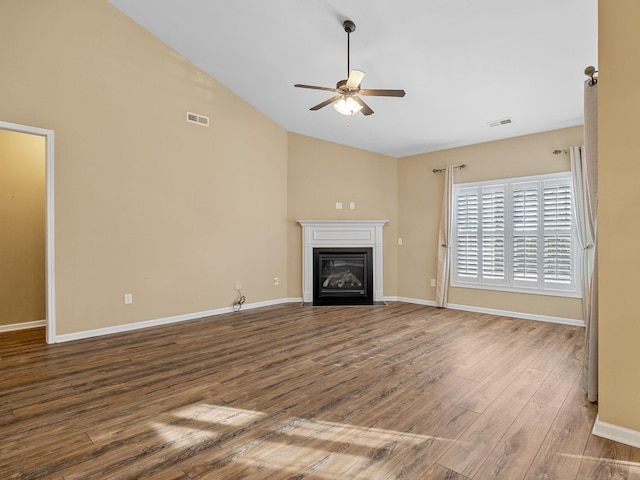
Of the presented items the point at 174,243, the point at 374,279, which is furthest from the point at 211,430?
the point at 374,279

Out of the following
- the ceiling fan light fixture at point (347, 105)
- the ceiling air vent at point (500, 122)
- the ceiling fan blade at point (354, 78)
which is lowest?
the ceiling fan light fixture at point (347, 105)

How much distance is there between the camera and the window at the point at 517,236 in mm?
4773

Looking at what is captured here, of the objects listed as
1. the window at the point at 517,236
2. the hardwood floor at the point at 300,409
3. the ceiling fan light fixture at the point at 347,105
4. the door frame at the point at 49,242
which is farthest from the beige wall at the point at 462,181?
the door frame at the point at 49,242

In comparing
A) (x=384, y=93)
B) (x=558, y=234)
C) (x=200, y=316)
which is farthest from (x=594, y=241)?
(x=200, y=316)

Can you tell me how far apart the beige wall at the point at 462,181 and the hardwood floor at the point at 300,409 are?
1.26m

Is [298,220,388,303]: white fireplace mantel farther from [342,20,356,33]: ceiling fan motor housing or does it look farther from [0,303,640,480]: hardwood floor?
[342,20,356,33]: ceiling fan motor housing

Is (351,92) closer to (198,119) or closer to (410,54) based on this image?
(410,54)

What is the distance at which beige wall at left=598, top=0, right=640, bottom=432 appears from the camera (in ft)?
6.24

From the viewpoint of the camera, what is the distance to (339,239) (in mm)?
6137

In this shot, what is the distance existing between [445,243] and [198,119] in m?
4.62

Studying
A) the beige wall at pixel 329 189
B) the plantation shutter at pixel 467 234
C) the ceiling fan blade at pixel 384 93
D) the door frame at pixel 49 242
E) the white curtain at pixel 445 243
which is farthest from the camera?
the beige wall at pixel 329 189

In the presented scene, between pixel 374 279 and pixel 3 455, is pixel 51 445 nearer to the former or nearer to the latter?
pixel 3 455

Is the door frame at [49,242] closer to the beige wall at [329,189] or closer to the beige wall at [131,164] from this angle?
the beige wall at [131,164]

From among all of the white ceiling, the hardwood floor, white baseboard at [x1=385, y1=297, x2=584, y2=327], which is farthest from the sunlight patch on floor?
white baseboard at [x1=385, y1=297, x2=584, y2=327]
